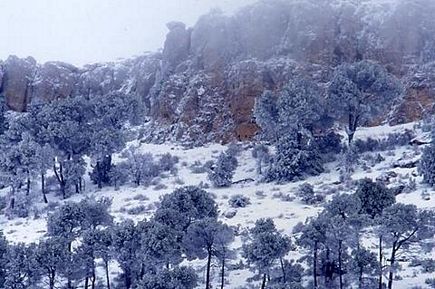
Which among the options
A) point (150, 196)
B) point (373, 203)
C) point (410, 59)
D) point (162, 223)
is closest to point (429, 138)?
point (410, 59)

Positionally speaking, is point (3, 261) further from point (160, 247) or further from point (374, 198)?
point (374, 198)

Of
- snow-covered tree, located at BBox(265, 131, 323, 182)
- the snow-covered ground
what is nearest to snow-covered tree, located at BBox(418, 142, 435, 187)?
the snow-covered ground

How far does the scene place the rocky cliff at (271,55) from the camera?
55.5 meters

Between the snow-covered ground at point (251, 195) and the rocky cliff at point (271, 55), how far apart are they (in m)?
4.15

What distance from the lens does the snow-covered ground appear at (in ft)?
108

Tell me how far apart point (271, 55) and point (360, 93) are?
48.7 ft

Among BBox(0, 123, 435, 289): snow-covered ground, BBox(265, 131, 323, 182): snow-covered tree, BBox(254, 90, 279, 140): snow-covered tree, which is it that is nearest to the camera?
BBox(0, 123, 435, 289): snow-covered ground

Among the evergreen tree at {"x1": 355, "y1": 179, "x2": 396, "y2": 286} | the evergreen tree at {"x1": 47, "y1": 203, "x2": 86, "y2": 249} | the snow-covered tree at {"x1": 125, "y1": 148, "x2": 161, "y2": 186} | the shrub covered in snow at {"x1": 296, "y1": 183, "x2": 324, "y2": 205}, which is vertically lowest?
the snow-covered tree at {"x1": 125, "y1": 148, "x2": 161, "y2": 186}

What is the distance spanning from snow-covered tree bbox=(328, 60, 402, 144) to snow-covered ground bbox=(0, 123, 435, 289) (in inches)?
142

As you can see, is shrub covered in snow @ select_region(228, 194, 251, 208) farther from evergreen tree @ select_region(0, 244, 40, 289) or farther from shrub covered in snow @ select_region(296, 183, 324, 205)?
evergreen tree @ select_region(0, 244, 40, 289)

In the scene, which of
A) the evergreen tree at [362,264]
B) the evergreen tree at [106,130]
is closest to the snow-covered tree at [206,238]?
the evergreen tree at [362,264]

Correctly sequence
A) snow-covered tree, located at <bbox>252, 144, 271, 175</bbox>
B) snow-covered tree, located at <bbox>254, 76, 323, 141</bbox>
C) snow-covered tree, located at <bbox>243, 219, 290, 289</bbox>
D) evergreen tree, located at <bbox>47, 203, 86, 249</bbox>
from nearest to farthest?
snow-covered tree, located at <bbox>243, 219, 290, 289</bbox> < evergreen tree, located at <bbox>47, 203, 86, 249</bbox> < snow-covered tree, located at <bbox>254, 76, 323, 141</bbox> < snow-covered tree, located at <bbox>252, 144, 271, 175</bbox>

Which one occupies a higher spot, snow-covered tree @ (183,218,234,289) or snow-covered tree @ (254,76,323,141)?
snow-covered tree @ (254,76,323,141)

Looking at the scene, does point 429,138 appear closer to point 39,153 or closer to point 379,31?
point 379,31
